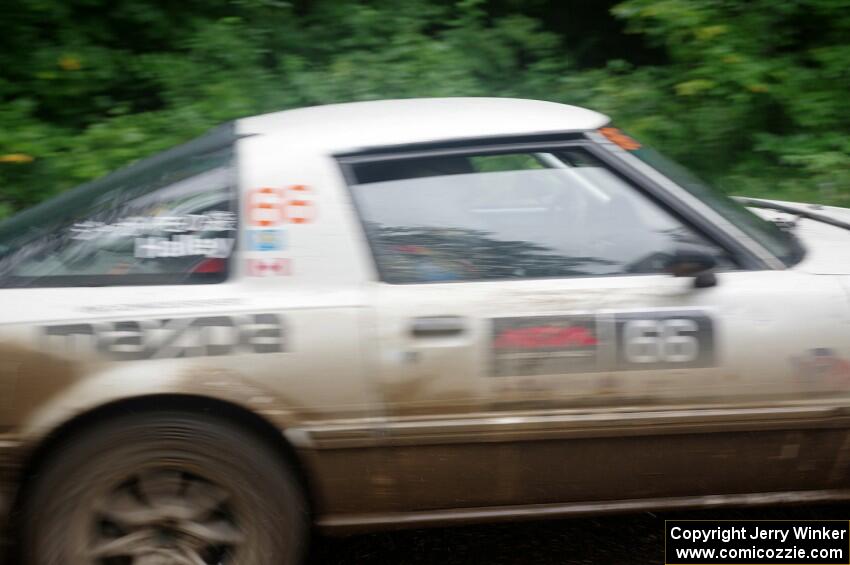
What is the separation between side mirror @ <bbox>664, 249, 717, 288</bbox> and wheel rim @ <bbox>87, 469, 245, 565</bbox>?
1.50 metres

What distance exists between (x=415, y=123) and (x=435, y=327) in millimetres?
723

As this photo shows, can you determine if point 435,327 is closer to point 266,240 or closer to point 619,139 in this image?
point 266,240

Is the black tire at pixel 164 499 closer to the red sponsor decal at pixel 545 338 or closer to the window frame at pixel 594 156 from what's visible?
the red sponsor decal at pixel 545 338

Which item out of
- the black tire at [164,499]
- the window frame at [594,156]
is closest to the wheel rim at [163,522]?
the black tire at [164,499]

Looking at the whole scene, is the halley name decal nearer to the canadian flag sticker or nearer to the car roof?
the canadian flag sticker

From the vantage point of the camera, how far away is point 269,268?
2941mm

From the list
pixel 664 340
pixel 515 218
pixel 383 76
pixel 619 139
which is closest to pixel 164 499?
pixel 515 218

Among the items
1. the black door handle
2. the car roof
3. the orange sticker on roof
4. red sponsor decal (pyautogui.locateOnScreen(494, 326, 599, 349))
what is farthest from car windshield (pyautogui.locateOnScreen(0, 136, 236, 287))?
the orange sticker on roof

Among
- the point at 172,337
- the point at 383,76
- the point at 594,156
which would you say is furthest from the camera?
the point at 383,76

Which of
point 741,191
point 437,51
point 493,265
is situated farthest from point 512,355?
point 437,51

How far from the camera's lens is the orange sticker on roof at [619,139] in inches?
126

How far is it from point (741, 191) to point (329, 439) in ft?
13.9

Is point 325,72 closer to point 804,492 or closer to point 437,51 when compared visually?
point 437,51

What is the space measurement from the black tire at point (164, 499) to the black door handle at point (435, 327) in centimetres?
57
